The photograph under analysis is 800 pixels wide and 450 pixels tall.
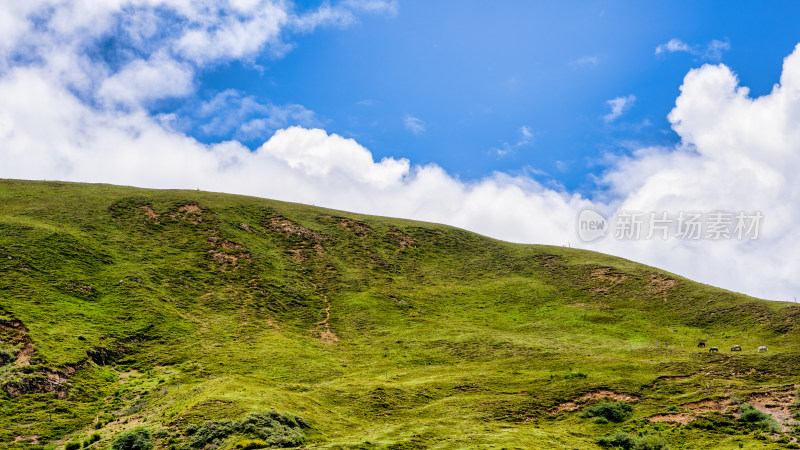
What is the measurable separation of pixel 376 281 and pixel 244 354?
3649 centimetres

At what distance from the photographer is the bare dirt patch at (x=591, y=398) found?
45.6 meters

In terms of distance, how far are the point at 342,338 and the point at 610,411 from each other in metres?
41.1

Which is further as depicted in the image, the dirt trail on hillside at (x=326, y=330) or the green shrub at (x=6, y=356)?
the dirt trail on hillside at (x=326, y=330)

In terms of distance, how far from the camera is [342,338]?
72875 mm

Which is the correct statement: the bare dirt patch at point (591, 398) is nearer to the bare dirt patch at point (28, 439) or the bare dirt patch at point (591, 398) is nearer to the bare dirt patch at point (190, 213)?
the bare dirt patch at point (28, 439)

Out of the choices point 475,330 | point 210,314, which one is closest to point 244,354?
point 210,314

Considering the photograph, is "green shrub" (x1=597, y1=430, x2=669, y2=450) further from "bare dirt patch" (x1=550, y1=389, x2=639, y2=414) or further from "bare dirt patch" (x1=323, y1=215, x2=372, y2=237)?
"bare dirt patch" (x1=323, y1=215, x2=372, y2=237)

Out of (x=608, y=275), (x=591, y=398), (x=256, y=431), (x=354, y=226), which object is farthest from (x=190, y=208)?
(x=608, y=275)

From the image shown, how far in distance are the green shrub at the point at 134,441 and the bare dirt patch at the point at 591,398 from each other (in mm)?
34830

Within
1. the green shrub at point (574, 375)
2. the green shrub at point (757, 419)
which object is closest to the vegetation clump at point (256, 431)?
the green shrub at point (574, 375)

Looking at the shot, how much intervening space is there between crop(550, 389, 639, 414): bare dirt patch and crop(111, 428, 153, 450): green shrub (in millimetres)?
34830

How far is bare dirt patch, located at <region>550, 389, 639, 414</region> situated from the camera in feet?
150

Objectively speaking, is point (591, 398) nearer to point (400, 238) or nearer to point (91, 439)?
point (91, 439)

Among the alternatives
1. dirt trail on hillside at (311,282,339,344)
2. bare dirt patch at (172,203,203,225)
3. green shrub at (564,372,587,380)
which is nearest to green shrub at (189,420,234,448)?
green shrub at (564,372,587,380)
